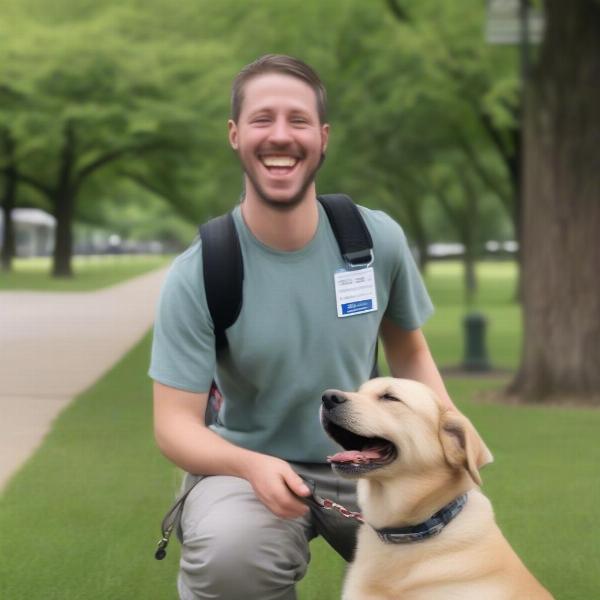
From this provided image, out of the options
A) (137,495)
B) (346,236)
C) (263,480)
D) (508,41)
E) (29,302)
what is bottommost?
(29,302)

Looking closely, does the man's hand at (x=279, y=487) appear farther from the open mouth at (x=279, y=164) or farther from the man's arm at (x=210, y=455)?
the open mouth at (x=279, y=164)

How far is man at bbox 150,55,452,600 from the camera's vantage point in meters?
3.49

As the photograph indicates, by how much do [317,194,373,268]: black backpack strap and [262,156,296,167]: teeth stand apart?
11.9 inches

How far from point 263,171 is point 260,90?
0.82ft

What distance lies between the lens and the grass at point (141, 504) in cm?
521

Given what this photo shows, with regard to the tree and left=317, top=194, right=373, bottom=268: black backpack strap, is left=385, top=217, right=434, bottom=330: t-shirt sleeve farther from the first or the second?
the tree

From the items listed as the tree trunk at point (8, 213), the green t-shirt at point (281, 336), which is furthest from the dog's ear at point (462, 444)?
the tree trunk at point (8, 213)

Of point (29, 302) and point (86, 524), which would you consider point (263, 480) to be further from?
point (29, 302)

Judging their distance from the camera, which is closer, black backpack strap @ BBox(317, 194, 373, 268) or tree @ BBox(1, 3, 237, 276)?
black backpack strap @ BBox(317, 194, 373, 268)

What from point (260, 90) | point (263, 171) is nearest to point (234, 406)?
point (263, 171)

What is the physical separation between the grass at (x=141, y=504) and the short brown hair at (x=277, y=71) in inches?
92.9

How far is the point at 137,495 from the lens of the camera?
6.78 m

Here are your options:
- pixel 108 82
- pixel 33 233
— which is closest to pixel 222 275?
pixel 108 82

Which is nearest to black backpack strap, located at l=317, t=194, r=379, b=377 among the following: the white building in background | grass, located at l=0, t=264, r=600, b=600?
grass, located at l=0, t=264, r=600, b=600
